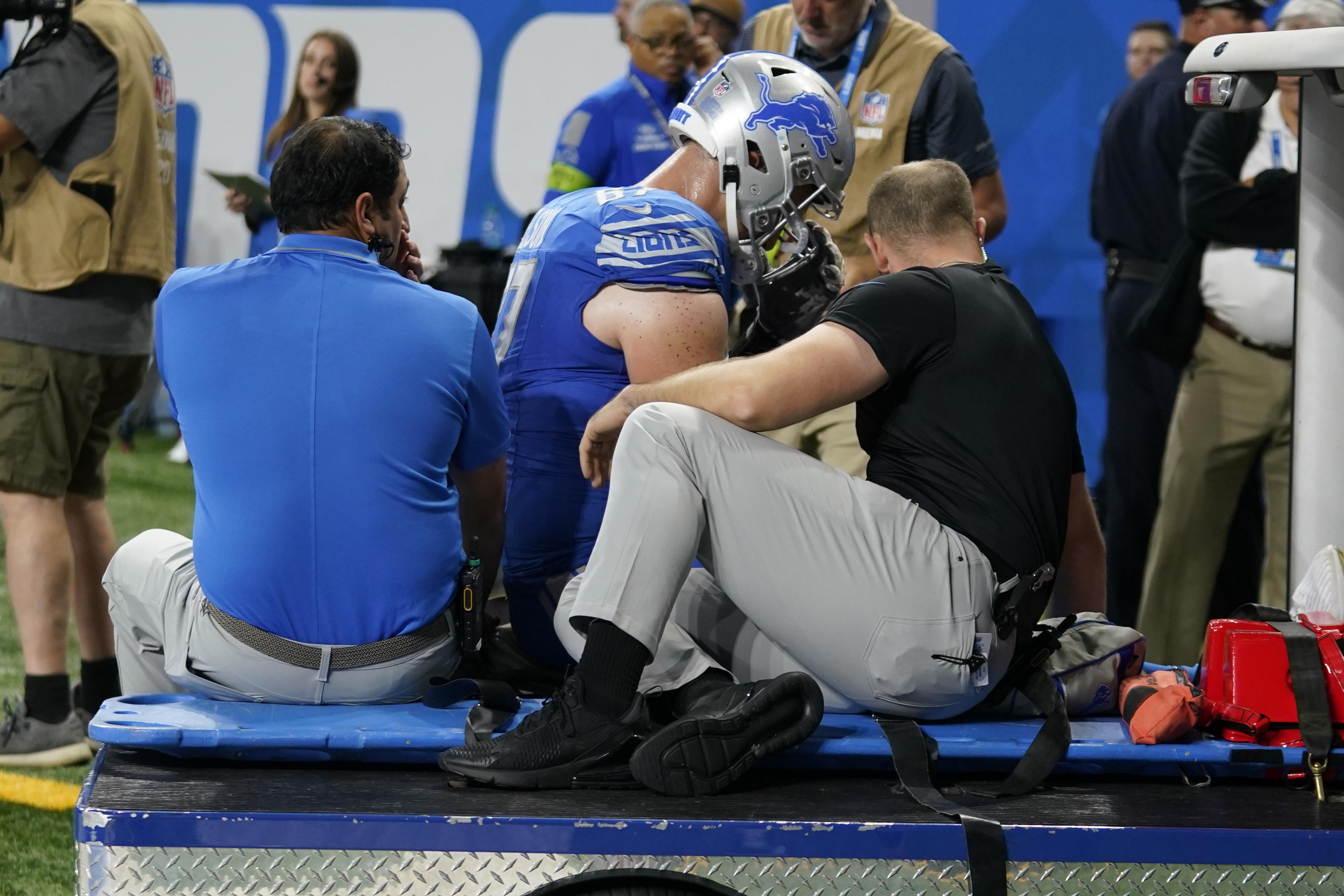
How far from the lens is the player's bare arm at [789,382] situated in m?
2.61

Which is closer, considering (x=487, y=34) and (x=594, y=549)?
(x=594, y=549)

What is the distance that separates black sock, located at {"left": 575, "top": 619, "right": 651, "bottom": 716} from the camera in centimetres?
252

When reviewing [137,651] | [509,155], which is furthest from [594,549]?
[509,155]

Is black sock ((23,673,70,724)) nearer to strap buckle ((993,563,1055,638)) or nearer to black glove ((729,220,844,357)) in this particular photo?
black glove ((729,220,844,357))

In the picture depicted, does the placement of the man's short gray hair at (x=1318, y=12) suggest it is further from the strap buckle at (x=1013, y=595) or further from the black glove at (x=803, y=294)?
the strap buckle at (x=1013, y=595)

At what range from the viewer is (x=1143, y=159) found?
5.54 meters

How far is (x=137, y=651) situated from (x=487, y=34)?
23.4 ft

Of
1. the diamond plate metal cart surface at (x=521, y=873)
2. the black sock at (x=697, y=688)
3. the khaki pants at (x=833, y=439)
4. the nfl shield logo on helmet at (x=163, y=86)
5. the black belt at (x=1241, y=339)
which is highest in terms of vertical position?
the nfl shield logo on helmet at (x=163, y=86)

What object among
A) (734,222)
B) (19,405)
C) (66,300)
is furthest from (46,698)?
(734,222)

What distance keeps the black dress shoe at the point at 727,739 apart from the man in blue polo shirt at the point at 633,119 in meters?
3.47

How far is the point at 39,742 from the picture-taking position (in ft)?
13.4

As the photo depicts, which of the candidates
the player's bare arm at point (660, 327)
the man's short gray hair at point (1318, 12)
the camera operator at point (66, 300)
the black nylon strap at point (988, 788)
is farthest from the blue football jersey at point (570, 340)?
the man's short gray hair at point (1318, 12)

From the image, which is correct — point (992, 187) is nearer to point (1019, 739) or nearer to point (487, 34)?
point (1019, 739)

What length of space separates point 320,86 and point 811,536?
4612mm
